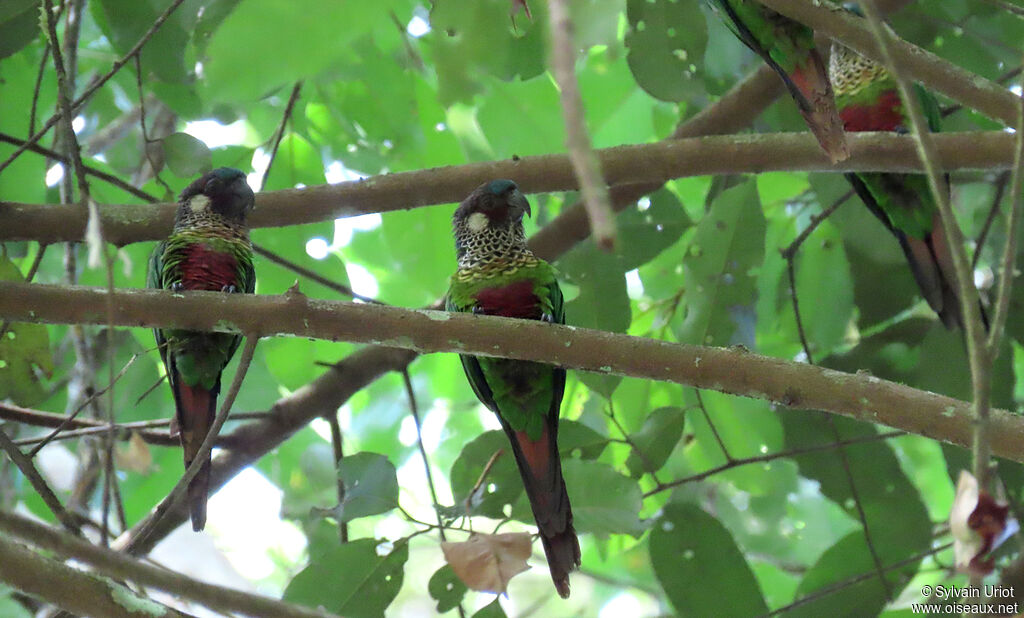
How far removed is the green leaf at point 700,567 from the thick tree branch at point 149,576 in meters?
1.77

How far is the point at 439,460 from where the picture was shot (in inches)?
274

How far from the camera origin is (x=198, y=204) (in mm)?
3301

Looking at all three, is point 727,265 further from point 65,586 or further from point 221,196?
point 65,586

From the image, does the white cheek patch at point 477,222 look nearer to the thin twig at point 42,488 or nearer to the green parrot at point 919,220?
the green parrot at point 919,220

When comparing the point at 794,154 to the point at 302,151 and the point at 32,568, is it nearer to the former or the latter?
the point at 302,151

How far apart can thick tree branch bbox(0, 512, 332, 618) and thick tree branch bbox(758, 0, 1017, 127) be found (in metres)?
1.74

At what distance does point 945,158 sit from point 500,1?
2250 millimetres

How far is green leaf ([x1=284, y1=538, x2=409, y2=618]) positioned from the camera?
9.04ft

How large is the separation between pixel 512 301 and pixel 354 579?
1067 millimetres

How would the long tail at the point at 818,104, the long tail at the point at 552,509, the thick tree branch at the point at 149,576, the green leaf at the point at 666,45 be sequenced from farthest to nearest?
the green leaf at the point at 666,45
the long tail at the point at 552,509
the long tail at the point at 818,104
the thick tree branch at the point at 149,576

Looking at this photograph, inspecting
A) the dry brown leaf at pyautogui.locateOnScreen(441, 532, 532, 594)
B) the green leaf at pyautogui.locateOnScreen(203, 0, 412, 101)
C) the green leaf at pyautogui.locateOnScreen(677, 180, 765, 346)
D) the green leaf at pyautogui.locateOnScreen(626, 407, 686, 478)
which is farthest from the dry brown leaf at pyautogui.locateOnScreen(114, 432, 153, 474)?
the green leaf at pyautogui.locateOnScreen(203, 0, 412, 101)

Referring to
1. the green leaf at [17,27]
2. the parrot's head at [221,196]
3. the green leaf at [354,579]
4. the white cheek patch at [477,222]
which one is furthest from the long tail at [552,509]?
the green leaf at [17,27]

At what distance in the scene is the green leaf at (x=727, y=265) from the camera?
10.5 feet

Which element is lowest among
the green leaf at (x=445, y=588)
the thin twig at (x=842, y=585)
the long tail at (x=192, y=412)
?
the thin twig at (x=842, y=585)
